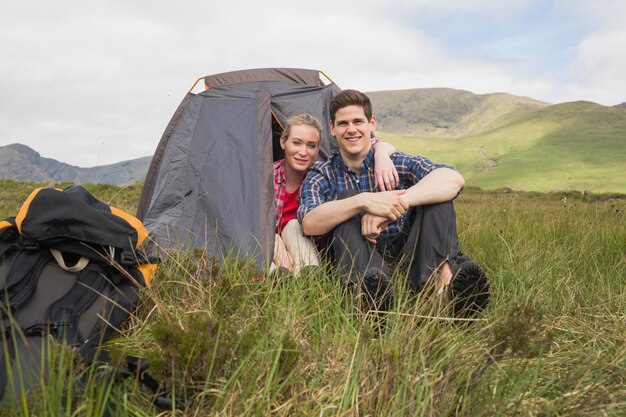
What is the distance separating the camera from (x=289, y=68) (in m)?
6.08

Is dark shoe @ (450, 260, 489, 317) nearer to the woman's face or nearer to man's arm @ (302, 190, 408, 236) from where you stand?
man's arm @ (302, 190, 408, 236)

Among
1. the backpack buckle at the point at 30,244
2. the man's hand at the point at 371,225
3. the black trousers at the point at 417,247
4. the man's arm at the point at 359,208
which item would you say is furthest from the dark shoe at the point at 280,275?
the backpack buckle at the point at 30,244

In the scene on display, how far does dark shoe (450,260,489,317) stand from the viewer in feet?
10.4

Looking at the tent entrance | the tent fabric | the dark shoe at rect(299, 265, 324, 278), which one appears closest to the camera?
the dark shoe at rect(299, 265, 324, 278)

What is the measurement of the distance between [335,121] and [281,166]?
1114 mm

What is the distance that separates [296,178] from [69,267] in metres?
2.60

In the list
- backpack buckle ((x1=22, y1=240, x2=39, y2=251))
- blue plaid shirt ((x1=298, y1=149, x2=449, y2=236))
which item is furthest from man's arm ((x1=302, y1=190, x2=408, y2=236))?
backpack buckle ((x1=22, y1=240, x2=39, y2=251))

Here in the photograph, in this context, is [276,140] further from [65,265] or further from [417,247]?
[65,265]

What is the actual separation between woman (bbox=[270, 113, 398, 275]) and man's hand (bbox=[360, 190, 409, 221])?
44 cm

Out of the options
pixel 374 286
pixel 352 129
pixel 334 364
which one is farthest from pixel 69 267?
pixel 352 129

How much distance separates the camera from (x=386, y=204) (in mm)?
Result: 3535

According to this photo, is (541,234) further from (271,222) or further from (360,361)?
(360,361)

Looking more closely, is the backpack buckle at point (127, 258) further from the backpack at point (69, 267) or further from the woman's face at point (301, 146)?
the woman's face at point (301, 146)

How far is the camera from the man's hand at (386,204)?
3516mm
